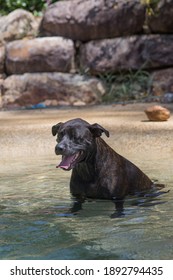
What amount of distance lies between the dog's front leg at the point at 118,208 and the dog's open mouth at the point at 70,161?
51 cm

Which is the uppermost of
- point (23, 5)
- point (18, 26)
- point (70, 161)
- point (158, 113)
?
point (23, 5)

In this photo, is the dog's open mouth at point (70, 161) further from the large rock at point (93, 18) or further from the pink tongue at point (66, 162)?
the large rock at point (93, 18)

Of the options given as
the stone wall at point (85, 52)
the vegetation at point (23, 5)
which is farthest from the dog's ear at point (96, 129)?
the vegetation at point (23, 5)

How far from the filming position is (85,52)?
16.0m

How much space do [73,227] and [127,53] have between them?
1192 centimetres

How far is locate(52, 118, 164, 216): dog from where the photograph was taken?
179 inches

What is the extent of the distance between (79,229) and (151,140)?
160 inches

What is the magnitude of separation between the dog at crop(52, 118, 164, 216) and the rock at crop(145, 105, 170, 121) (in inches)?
172

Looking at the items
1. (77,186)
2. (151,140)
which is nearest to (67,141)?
(77,186)

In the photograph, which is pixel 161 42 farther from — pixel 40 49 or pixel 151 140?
pixel 151 140

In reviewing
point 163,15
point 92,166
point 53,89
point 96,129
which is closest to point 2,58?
point 53,89

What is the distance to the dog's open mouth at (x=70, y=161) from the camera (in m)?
4.46

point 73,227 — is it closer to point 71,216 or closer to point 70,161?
point 71,216

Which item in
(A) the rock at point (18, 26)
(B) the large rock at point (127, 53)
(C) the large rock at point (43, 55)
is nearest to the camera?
(B) the large rock at point (127, 53)
